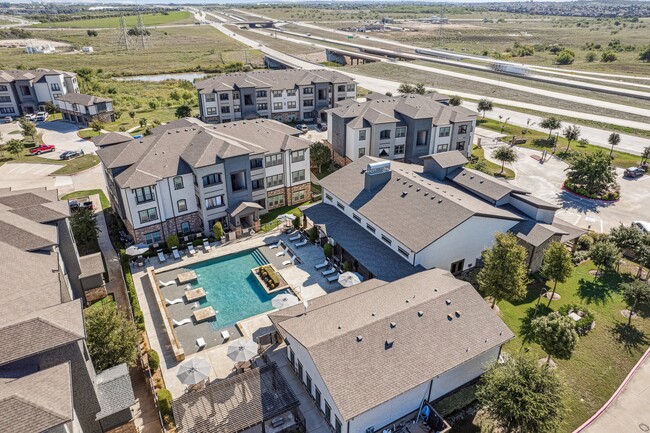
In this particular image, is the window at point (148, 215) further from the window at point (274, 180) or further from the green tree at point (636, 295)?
the green tree at point (636, 295)

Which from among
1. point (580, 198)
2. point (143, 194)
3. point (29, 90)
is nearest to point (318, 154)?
point (143, 194)

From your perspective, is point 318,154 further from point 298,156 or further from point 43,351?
point 43,351

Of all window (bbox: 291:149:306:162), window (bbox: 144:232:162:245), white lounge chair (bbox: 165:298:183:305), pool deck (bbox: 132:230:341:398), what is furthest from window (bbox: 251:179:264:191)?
white lounge chair (bbox: 165:298:183:305)

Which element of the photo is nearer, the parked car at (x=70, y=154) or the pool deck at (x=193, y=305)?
the pool deck at (x=193, y=305)

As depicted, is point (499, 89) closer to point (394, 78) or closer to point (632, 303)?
point (394, 78)

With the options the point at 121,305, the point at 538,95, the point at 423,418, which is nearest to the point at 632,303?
the point at 423,418

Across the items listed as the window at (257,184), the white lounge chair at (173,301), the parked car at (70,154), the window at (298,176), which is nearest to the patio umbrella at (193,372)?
the white lounge chair at (173,301)
